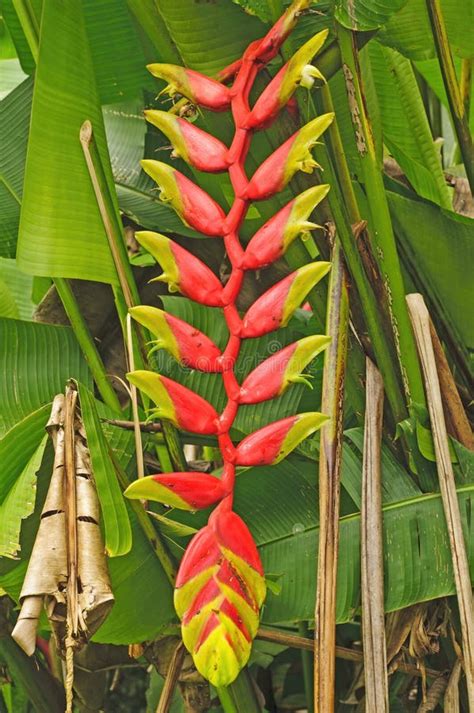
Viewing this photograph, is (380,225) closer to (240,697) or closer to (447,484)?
(447,484)

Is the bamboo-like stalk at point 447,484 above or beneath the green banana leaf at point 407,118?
beneath

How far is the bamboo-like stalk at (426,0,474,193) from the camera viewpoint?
625 mm

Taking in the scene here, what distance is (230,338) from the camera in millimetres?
525

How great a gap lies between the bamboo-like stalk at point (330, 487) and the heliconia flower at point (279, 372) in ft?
0.27

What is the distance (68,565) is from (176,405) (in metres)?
0.11

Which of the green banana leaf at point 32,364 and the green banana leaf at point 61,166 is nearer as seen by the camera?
the green banana leaf at point 61,166

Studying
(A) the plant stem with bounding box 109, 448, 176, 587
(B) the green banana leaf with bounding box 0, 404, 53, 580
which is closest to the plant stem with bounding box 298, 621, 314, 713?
(A) the plant stem with bounding box 109, 448, 176, 587

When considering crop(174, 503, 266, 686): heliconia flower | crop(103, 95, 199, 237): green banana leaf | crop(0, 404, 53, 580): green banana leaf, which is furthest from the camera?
crop(103, 95, 199, 237): green banana leaf

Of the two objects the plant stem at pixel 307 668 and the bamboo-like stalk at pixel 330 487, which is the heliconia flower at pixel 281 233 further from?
the plant stem at pixel 307 668

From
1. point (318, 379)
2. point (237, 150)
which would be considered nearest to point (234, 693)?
point (318, 379)

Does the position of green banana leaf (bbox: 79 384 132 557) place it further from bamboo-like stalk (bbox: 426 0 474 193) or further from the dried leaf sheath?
bamboo-like stalk (bbox: 426 0 474 193)

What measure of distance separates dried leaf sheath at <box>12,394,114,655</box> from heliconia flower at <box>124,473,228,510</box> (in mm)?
44

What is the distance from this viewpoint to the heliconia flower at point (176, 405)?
51 cm

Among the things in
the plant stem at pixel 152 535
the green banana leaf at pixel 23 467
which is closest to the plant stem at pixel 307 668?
the plant stem at pixel 152 535
